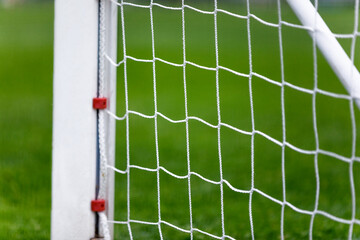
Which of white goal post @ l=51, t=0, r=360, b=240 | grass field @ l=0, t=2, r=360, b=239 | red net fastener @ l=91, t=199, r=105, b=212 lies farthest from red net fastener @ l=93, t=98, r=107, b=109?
grass field @ l=0, t=2, r=360, b=239

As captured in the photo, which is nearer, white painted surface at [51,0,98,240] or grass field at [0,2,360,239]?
white painted surface at [51,0,98,240]

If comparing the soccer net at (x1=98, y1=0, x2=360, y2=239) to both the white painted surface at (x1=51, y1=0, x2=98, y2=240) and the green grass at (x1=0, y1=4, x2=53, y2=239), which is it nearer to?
the white painted surface at (x1=51, y1=0, x2=98, y2=240)

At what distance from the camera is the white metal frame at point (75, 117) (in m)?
2.77

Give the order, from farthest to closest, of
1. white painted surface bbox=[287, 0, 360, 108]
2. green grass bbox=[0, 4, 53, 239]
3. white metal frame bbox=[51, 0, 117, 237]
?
1. green grass bbox=[0, 4, 53, 239]
2. white metal frame bbox=[51, 0, 117, 237]
3. white painted surface bbox=[287, 0, 360, 108]

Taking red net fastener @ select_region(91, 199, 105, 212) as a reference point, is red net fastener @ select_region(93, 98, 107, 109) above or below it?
above

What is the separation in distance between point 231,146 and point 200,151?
0.30m

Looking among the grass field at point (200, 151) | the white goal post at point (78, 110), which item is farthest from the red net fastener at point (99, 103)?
the grass field at point (200, 151)

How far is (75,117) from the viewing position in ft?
9.17

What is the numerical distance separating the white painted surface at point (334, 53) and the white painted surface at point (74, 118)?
0.85 meters

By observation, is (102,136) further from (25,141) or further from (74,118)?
(25,141)

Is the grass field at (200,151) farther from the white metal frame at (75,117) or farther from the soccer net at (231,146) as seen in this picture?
the white metal frame at (75,117)

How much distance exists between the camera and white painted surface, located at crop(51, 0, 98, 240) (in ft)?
9.09

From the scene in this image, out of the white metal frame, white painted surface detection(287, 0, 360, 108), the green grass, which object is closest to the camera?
white painted surface detection(287, 0, 360, 108)

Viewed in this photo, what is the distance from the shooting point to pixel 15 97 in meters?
7.97
